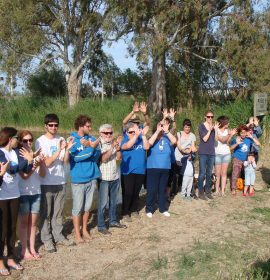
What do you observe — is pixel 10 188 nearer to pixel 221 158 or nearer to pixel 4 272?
pixel 4 272

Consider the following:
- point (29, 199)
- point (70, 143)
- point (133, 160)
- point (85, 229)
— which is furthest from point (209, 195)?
point (29, 199)

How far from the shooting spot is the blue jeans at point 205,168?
8.46 metres

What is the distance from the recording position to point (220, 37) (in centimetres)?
1889

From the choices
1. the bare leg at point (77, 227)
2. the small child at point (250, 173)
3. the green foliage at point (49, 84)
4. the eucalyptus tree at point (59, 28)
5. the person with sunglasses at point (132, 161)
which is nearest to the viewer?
the bare leg at point (77, 227)

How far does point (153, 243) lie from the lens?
616cm

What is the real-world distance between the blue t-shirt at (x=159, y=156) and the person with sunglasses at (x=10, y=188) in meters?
2.45

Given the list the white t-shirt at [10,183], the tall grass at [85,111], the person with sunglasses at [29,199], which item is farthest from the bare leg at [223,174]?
the tall grass at [85,111]

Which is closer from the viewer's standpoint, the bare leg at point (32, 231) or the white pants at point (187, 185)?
the bare leg at point (32, 231)

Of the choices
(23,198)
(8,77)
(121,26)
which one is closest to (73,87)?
(8,77)

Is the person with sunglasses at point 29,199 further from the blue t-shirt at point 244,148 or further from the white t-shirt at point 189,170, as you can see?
the blue t-shirt at point 244,148

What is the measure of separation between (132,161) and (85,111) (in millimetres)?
16913

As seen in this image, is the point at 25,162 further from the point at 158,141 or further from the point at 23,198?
the point at 158,141

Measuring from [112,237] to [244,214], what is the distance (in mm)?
2477

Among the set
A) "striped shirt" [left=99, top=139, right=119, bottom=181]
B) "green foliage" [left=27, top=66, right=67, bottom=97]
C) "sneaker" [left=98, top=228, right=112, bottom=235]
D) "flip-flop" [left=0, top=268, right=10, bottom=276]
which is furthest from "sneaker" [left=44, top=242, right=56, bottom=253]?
"green foliage" [left=27, top=66, right=67, bottom=97]
